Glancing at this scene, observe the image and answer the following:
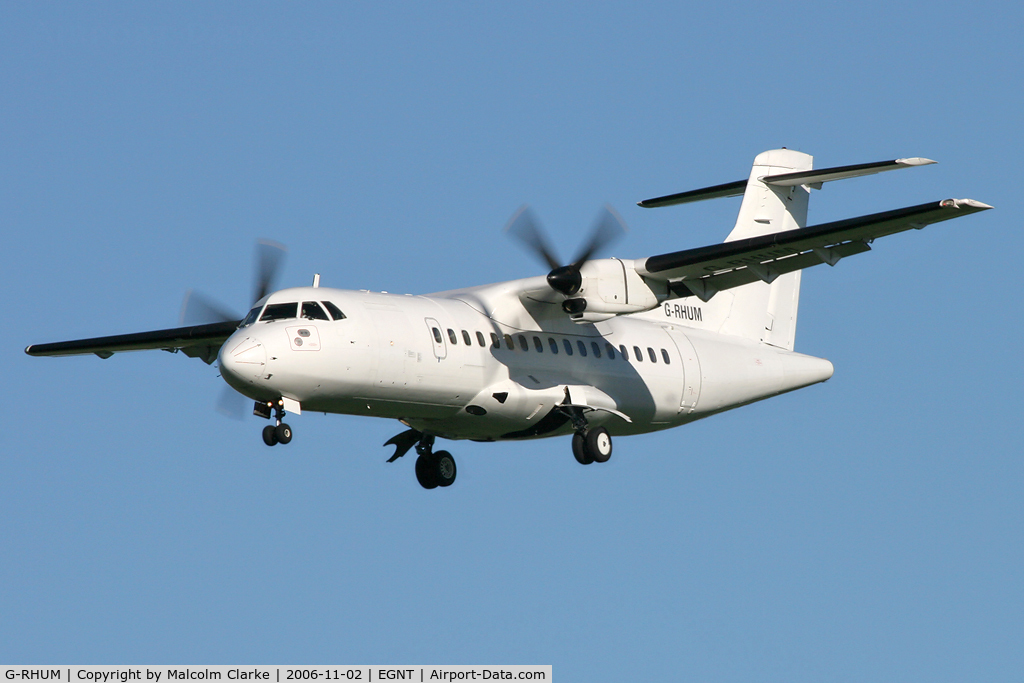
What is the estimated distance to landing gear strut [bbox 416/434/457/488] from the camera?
2023cm

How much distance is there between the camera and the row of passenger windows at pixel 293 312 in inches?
673

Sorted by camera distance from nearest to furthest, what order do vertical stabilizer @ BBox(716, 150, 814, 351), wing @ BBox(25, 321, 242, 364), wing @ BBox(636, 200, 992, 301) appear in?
wing @ BBox(636, 200, 992, 301), wing @ BBox(25, 321, 242, 364), vertical stabilizer @ BBox(716, 150, 814, 351)

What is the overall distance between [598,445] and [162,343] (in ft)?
22.0

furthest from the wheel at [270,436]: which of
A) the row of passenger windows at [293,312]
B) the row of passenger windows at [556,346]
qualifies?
the row of passenger windows at [556,346]

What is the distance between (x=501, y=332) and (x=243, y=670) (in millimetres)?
6169

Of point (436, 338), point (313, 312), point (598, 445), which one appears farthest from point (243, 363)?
point (598, 445)

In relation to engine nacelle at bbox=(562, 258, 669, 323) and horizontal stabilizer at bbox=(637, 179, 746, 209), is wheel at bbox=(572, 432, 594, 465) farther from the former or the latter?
horizontal stabilizer at bbox=(637, 179, 746, 209)

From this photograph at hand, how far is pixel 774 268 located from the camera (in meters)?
19.6

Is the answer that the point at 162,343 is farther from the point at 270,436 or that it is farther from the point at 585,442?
the point at 585,442

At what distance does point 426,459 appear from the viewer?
20.3m

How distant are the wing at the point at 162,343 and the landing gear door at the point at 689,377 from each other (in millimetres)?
6834

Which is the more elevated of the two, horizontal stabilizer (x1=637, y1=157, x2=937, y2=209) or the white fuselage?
horizontal stabilizer (x1=637, y1=157, x2=937, y2=209)

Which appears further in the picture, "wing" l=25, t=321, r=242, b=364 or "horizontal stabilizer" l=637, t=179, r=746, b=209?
"horizontal stabilizer" l=637, t=179, r=746, b=209

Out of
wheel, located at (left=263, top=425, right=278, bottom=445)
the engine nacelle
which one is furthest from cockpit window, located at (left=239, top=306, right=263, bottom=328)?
the engine nacelle
